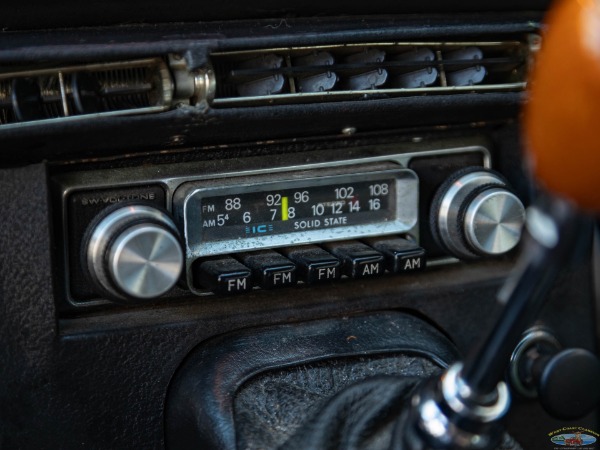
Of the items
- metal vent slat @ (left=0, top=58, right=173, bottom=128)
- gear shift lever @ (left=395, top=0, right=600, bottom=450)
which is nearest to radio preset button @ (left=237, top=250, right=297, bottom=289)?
metal vent slat @ (left=0, top=58, right=173, bottom=128)

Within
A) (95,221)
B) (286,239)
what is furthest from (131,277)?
(286,239)

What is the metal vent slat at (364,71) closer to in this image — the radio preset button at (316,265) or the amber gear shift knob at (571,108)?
the radio preset button at (316,265)

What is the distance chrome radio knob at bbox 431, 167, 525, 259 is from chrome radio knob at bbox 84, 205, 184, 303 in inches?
14.3

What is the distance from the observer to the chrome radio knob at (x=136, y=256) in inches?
37.9

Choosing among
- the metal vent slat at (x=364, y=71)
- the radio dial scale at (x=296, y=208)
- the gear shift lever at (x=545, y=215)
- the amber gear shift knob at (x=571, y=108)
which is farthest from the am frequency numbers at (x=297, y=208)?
the amber gear shift knob at (x=571, y=108)

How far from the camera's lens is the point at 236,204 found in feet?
3.54

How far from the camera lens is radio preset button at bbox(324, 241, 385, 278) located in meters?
1.10

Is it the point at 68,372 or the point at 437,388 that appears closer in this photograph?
the point at 437,388

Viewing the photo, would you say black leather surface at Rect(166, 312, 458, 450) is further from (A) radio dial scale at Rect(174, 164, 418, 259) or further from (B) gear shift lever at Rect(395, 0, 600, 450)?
(B) gear shift lever at Rect(395, 0, 600, 450)

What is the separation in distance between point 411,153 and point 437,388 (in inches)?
20.1

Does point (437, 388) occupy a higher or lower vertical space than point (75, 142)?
lower

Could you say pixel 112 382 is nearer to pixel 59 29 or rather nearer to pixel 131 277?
pixel 131 277

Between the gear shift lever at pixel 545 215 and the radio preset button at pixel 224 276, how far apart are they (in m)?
0.34

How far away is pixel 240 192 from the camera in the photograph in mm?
1076
